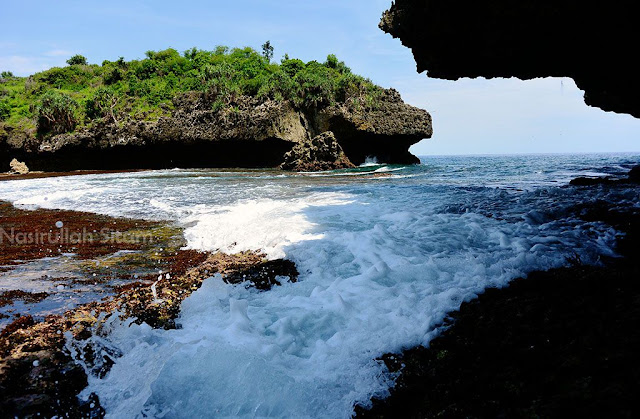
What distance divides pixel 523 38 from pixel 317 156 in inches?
751

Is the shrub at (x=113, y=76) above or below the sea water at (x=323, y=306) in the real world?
above

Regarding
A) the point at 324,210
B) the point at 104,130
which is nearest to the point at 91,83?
the point at 104,130

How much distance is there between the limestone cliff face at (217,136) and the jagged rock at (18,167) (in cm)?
164

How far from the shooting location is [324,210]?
727cm

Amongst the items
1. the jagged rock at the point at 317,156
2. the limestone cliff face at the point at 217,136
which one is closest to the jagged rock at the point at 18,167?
the limestone cliff face at the point at 217,136

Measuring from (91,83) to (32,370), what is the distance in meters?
47.2

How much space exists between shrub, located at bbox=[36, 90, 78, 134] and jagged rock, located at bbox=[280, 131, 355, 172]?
69.6ft

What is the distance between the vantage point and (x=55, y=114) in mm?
31250

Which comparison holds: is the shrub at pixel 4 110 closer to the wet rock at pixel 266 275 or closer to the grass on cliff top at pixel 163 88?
the grass on cliff top at pixel 163 88

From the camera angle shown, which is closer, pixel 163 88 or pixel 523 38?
pixel 523 38

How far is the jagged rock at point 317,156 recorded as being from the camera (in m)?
26.0

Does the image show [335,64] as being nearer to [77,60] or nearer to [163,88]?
[163,88]

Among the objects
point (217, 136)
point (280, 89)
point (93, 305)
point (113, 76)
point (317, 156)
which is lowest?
point (93, 305)

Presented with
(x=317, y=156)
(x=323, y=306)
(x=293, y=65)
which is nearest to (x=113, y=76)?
(x=293, y=65)
